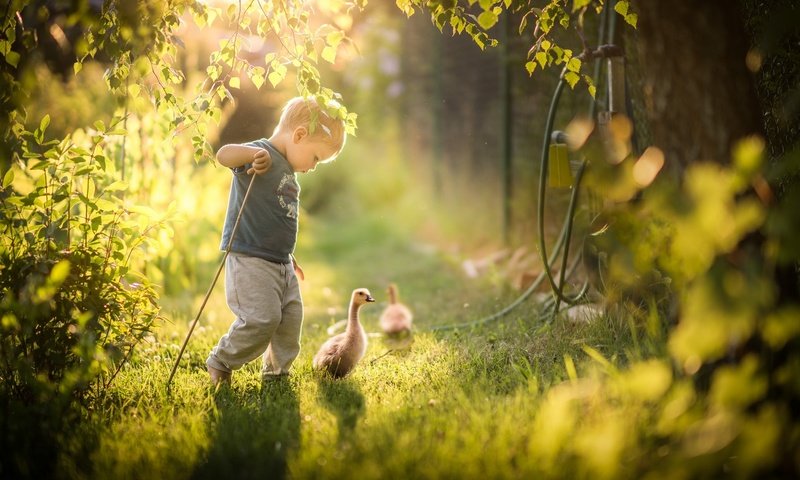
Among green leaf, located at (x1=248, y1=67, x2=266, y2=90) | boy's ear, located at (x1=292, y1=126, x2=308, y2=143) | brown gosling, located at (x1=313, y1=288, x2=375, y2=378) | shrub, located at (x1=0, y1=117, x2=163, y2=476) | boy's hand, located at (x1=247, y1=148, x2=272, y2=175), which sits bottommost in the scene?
brown gosling, located at (x1=313, y1=288, x2=375, y2=378)

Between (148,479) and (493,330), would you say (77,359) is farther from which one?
(493,330)

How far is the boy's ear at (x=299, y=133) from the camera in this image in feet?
11.3

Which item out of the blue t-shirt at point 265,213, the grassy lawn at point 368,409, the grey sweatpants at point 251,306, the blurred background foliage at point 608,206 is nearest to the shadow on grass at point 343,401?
the grassy lawn at point 368,409

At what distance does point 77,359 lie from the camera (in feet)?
10.00

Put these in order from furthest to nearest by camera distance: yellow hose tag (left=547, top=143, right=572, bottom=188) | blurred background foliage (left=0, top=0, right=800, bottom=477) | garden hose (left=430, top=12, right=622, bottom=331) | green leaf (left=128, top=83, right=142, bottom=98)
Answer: yellow hose tag (left=547, top=143, right=572, bottom=188), garden hose (left=430, top=12, right=622, bottom=331), green leaf (left=128, top=83, right=142, bottom=98), blurred background foliage (left=0, top=0, right=800, bottom=477)

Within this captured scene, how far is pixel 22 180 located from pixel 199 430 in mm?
2599

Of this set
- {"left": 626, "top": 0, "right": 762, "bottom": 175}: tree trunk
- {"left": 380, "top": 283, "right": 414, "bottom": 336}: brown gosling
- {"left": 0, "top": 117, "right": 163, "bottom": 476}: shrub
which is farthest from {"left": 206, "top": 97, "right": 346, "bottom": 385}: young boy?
{"left": 626, "top": 0, "right": 762, "bottom": 175}: tree trunk

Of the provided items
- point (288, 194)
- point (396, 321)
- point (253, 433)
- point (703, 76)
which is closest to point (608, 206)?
point (703, 76)

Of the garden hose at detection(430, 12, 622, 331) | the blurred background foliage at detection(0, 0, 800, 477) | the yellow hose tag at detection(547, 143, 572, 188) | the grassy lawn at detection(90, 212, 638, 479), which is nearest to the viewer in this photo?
the blurred background foliage at detection(0, 0, 800, 477)

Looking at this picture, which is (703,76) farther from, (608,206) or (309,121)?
(309,121)

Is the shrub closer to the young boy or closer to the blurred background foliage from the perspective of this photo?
the blurred background foliage

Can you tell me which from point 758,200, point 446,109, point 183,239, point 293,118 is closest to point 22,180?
point 183,239

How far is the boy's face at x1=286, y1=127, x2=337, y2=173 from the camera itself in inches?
136

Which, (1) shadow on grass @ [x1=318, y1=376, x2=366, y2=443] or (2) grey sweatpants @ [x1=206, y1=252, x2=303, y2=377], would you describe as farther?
(2) grey sweatpants @ [x1=206, y1=252, x2=303, y2=377]
